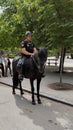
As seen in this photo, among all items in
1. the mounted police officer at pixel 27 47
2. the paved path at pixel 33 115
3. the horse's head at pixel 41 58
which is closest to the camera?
the paved path at pixel 33 115

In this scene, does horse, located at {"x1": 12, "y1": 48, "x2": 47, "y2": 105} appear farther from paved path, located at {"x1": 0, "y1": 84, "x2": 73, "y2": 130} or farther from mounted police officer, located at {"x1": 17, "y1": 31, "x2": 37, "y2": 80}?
paved path, located at {"x1": 0, "y1": 84, "x2": 73, "y2": 130}

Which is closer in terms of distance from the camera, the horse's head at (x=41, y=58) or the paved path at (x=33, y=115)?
the paved path at (x=33, y=115)

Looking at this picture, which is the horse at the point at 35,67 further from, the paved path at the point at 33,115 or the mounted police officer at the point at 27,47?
the paved path at the point at 33,115

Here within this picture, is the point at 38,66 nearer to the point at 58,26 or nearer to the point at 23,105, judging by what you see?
the point at 23,105

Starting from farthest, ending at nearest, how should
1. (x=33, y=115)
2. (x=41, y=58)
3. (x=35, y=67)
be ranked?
(x=35, y=67)
(x=41, y=58)
(x=33, y=115)

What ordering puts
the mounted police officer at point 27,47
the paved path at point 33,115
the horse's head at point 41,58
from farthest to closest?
1. the mounted police officer at point 27,47
2. the horse's head at point 41,58
3. the paved path at point 33,115

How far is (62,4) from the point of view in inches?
377

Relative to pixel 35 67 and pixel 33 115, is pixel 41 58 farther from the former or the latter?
pixel 33 115

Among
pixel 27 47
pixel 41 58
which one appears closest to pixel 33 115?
pixel 41 58

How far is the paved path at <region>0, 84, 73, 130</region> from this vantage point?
5.41m

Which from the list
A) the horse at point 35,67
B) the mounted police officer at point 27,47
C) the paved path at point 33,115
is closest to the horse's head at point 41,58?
the horse at point 35,67

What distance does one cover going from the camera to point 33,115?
632 centimetres

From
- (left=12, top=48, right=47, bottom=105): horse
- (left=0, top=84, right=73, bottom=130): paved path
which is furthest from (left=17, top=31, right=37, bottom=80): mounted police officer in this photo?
(left=0, top=84, right=73, bottom=130): paved path

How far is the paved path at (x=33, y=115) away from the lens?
5.41m
